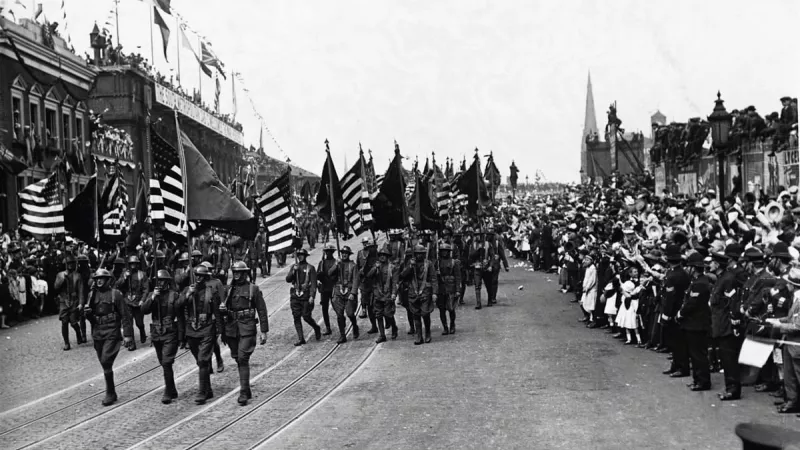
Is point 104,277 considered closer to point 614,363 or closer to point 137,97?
point 614,363

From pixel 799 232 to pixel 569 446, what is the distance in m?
7.21

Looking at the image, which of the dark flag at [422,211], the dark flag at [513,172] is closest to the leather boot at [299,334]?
the dark flag at [422,211]

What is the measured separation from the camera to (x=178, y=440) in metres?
9.42

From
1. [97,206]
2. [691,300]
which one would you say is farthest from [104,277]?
[691,300]

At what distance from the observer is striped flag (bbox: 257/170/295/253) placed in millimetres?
14297

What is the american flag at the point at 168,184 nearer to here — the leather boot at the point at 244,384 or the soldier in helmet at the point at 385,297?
the leather boot at the point at 244,384

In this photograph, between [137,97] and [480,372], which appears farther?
[137,97]

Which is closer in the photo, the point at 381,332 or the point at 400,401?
the point at 400,401

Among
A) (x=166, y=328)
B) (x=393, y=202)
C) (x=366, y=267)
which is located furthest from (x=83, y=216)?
(x=166, y=328)

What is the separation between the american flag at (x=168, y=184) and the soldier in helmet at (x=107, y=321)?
123 centimetres

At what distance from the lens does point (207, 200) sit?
493 inches

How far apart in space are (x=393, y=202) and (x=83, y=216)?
21.8 feet

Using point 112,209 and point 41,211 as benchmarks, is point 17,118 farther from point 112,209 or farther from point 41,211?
point 112,209

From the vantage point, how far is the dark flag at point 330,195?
57.4 feet
